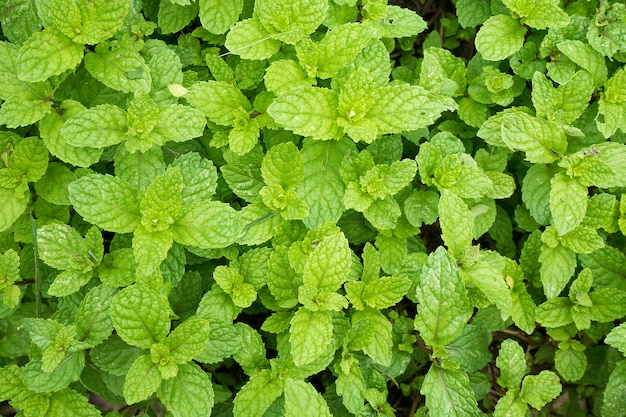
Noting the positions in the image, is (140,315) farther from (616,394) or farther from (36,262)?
(616,394)

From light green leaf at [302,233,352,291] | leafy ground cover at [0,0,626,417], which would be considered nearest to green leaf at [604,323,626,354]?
leafy ground cover at [0,0,626,417]

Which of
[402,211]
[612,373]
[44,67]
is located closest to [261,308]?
[402,211]

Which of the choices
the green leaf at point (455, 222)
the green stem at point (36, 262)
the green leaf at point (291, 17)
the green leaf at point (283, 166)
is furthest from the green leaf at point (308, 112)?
the green stem at point (36, 262)

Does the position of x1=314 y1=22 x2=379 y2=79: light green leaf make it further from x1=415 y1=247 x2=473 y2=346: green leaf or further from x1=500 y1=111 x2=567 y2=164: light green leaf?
x1=415 y1=247 x2=473 y2=346: green leaf

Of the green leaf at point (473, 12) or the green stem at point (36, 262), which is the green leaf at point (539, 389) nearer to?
the green leaf at point (473, 12)

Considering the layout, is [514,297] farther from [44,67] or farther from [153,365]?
[44,67]
